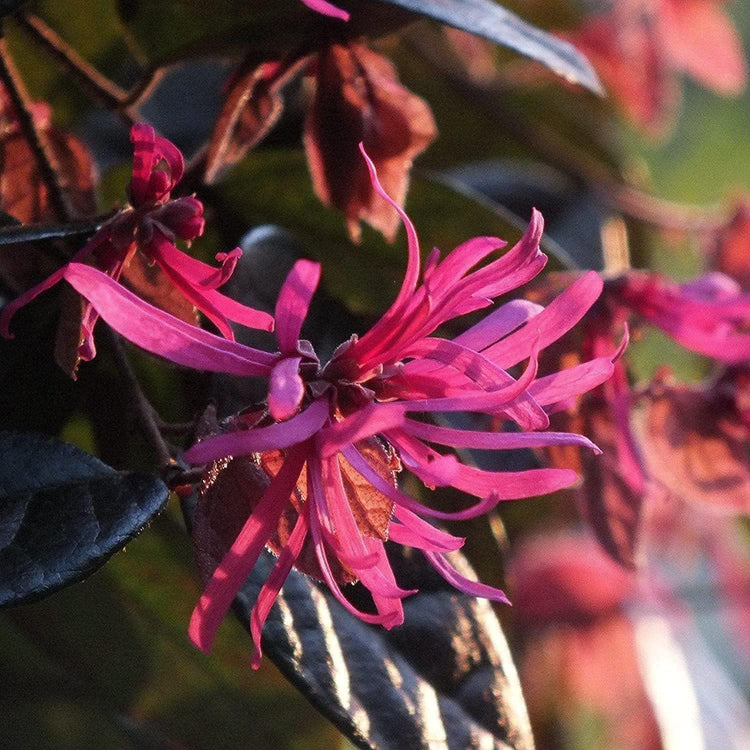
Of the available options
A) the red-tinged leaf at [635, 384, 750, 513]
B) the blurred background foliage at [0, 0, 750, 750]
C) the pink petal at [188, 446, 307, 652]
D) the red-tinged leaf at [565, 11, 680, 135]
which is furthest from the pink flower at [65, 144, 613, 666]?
the red-tinged leaf at [565, 11, 680, 135]

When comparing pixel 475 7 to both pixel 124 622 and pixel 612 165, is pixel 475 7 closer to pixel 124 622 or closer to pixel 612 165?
pixel 124 622

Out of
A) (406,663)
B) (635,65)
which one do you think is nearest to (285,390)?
(406,663)

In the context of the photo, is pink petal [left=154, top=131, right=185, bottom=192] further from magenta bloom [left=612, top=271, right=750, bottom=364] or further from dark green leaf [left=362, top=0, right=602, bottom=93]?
magenta bloom [left=612, top=271, right=750, bottom=364]

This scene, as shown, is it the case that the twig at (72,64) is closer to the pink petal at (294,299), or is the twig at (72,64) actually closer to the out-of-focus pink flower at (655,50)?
the pink petal at (294,299)

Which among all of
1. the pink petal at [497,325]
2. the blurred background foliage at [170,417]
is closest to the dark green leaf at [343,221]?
the blurred background foliage at [170,417]

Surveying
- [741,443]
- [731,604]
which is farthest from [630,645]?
[741,443]

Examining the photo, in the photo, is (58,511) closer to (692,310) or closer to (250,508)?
(250,508)
